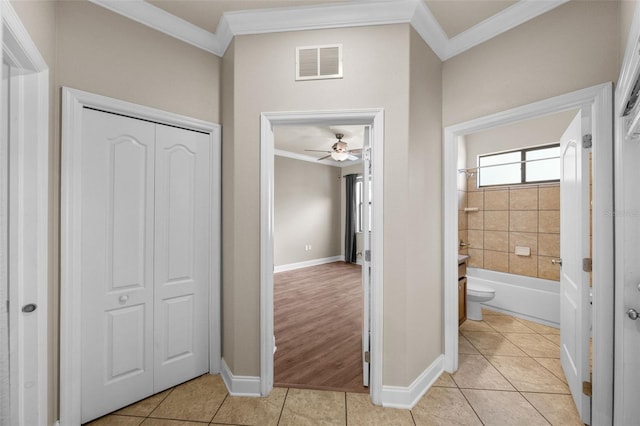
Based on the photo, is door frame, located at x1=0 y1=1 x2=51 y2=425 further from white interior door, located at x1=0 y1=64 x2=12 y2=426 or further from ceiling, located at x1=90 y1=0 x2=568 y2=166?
ceiling, located at x1=90 y1=0 x2=568 y2=166

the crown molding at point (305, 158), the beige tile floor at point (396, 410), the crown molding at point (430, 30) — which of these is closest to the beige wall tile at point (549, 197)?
the beige tile floor at point (396, 410)

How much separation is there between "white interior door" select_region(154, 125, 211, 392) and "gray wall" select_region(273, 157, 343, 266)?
3.53 meters

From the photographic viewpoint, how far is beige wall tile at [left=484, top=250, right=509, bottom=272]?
3.71 meters

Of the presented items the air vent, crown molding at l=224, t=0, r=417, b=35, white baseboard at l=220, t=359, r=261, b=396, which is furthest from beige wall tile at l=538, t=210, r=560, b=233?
white baseboard at l=220, t=359, r=261, b=396

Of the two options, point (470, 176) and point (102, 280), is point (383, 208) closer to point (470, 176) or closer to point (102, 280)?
point (102, 280)

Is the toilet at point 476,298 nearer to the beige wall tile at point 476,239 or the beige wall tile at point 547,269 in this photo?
the beige wall tile at point 547,269

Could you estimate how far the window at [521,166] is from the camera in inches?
136

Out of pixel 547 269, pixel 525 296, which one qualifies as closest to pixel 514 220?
pixel 547 269

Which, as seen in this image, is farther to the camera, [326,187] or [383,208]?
[326,187]

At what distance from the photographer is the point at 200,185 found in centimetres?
212

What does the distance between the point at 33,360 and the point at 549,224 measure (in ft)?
15.4

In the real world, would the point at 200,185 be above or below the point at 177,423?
above

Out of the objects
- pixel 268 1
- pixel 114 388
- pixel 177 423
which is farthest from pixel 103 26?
pixel 177 423

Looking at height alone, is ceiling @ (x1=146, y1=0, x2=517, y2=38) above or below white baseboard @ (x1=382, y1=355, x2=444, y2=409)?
above
